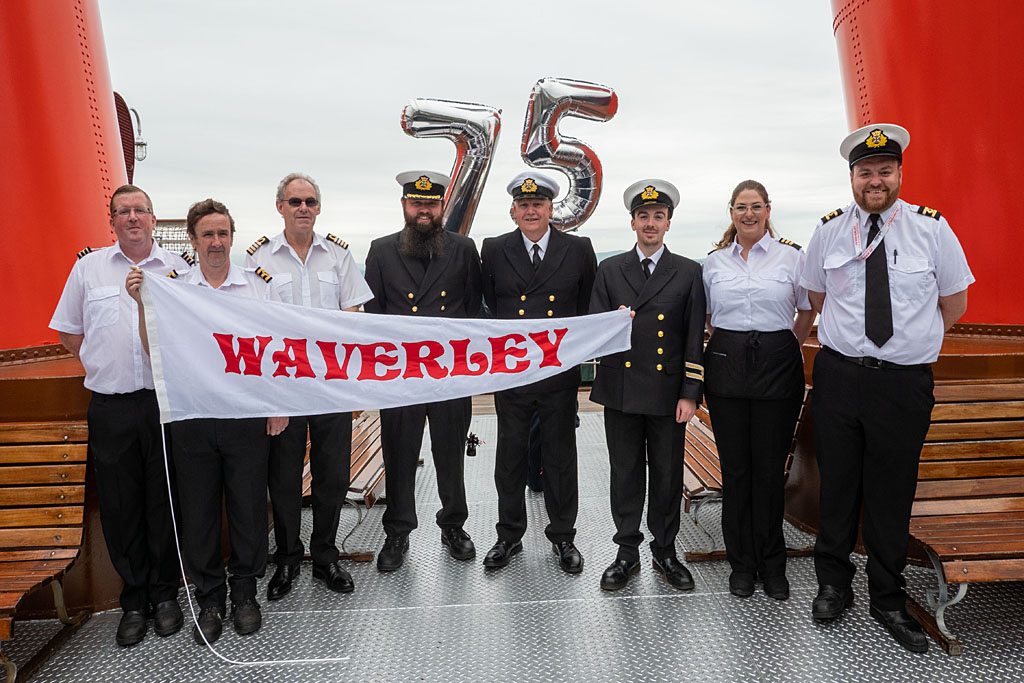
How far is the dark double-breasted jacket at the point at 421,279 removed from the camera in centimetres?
371

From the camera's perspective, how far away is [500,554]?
3.75 meters

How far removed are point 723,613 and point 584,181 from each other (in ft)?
16.0

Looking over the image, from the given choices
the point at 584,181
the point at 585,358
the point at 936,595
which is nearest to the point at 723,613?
the point at 936,595

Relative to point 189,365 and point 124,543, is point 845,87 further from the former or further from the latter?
point 124,543

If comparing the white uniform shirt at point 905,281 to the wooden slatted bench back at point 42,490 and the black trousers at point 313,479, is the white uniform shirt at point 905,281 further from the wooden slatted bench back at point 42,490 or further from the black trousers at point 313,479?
the wooden slatted bench back at point 42,490

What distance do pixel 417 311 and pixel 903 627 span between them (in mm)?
2833

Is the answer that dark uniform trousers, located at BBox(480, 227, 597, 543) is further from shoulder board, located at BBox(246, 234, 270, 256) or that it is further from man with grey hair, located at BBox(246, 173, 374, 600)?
shoulder board, located at BBox(246, 234, 270, 256)

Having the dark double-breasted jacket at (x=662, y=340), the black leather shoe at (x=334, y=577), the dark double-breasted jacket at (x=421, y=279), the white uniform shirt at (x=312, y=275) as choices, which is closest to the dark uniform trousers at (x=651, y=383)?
the dark double-breasted jacket at (x=662, y=340)

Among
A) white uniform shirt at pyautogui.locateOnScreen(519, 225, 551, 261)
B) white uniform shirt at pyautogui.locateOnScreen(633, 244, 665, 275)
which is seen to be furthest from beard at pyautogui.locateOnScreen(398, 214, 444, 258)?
white uniform shirt at pyautogui.locateOnScreen(633, 244, 665, 275)

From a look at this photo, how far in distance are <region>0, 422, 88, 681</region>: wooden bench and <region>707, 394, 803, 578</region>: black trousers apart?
3210mm

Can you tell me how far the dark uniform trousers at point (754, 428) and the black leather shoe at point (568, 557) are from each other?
0.83 metres

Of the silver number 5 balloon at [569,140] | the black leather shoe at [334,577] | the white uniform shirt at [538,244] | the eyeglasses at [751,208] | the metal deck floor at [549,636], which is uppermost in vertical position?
the silver number 5 balloon at [569,140]

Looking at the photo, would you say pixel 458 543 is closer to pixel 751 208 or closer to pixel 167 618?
pixel 167 618

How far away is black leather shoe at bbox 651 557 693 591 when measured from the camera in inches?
134
